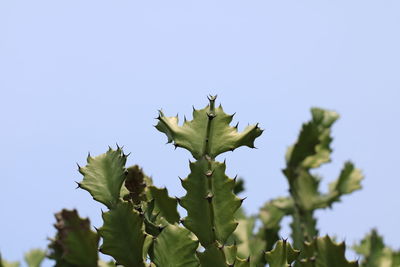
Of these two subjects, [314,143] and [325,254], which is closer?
[325,254]

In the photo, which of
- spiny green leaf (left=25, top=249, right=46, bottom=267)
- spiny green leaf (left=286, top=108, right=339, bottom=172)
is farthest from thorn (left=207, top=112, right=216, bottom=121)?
spiny green leaf (left=25, top=249, right=46, bottom=267)

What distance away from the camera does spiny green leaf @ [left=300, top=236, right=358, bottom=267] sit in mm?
2701

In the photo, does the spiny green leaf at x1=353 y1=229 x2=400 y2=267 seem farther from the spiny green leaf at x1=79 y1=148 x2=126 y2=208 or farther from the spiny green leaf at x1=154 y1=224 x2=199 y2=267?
the spiny green leaf at x1=79 y1=148 x2=126 y2=208

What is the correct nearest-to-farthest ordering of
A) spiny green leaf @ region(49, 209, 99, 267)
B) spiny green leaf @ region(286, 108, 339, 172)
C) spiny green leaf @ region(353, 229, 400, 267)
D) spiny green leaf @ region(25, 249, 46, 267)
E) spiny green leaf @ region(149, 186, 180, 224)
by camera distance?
1. spiny green leaf @ region(49, 209, 99, 267)
2. spiny green leaf @ region(149, 186, 180, 224)
3. spiny green leaf @ region(25, 249, 46, 267)
4. spiny green leaf @ region(353, 229, 400, 267)
5. spiny green leaf @ region(286, 108, 339, 172)

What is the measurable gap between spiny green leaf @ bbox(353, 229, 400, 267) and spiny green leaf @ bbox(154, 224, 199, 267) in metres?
2.09

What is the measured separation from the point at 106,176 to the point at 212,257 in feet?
1.84

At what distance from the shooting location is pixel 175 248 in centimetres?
264

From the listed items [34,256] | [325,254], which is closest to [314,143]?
[325,254]

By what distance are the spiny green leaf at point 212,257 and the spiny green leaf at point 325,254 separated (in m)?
0.39

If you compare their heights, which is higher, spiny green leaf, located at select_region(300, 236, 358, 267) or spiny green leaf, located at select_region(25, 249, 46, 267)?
spiny green leaf, located at select_region(25, 249, 46, 267)

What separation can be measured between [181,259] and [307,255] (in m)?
0.58

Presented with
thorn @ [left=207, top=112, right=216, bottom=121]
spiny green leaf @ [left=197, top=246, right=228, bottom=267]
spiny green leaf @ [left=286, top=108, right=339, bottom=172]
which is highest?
spiny green leaf @ [left=286, top=108, right=339, bottom=172]

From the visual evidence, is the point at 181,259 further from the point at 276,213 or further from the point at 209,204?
the point at 276,213

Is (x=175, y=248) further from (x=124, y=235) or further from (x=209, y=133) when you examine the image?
(x=209, y=133)
